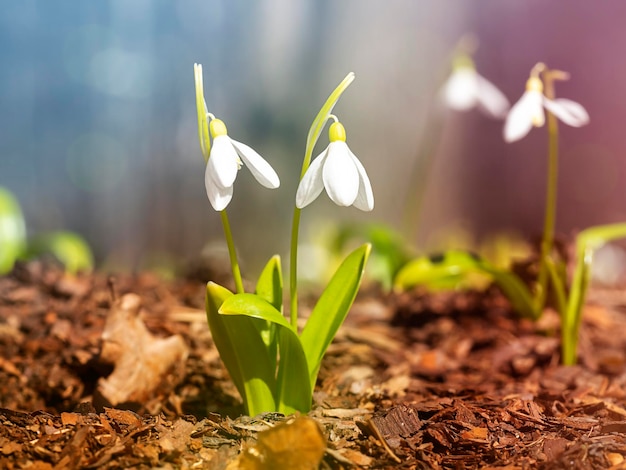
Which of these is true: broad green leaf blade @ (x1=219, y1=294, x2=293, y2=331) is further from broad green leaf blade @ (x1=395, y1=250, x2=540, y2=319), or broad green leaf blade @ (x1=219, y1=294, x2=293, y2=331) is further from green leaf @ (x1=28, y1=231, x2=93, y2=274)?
green leaf @ (x1=28, y1=231, x2=93, y2=274)

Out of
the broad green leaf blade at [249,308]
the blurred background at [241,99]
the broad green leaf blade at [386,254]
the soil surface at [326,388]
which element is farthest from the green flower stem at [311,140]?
the blurred background at [241,99]

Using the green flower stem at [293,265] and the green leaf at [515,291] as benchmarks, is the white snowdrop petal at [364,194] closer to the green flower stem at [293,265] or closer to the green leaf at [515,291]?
the green flower stem at [293,265]

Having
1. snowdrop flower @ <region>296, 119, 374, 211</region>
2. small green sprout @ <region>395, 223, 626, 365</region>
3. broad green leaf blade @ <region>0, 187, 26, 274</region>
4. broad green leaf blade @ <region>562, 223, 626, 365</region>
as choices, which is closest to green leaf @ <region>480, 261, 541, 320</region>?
small green sprout @ <region>395, 223, 626, 365</region>

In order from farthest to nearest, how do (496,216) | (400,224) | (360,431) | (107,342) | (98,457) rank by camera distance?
(496,216), (400,224), (107,342), (360,431), (98,457)

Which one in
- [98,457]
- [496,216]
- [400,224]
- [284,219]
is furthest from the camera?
[496,216]

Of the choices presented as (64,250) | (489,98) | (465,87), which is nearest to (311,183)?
(465,87)

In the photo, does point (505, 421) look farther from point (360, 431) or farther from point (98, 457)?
point (98, 457)

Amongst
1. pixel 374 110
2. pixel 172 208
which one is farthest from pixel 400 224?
pixel 172 208
